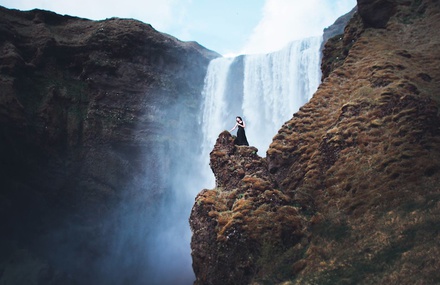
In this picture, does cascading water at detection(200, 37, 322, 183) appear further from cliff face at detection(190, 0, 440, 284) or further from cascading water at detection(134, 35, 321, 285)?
cliff face at detection(190, 0, 440, 284)

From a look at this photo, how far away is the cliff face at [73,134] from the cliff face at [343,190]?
21.5 meters

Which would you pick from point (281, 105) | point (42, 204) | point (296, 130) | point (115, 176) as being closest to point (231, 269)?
point (296, 130)

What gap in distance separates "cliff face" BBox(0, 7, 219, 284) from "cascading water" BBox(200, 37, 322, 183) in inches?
285

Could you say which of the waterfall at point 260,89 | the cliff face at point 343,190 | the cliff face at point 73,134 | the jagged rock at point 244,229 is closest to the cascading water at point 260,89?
the waterfall at point 260,89

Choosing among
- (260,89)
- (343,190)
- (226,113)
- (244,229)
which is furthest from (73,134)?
(343,190)

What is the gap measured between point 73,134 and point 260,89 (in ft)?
71.4

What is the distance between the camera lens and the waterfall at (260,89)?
131ft

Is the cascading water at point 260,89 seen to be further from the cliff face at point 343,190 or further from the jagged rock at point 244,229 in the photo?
the jagged rock at point 244,229

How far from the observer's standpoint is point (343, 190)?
11797mm

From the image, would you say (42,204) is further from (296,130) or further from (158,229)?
(296,130)

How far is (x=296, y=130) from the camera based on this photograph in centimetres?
1579

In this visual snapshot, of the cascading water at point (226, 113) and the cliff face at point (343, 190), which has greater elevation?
the cascading water at point (226, 113)

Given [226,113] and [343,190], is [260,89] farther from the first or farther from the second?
[343,190]

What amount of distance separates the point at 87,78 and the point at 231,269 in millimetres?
28657
